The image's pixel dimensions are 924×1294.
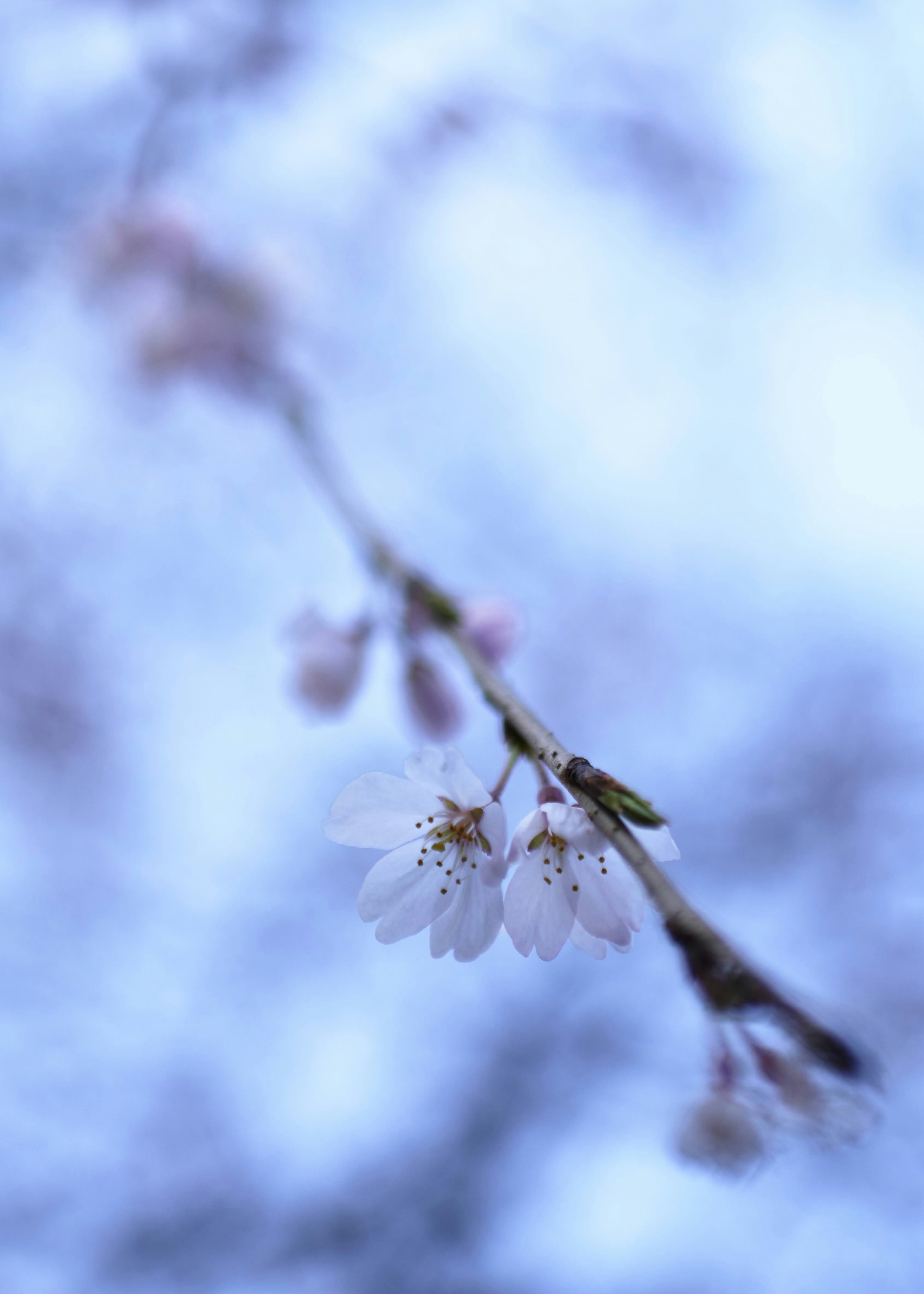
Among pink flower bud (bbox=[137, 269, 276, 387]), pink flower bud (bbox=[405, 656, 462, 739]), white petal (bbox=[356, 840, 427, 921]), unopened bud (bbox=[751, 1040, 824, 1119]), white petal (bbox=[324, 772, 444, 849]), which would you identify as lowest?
unopened bud (bbox=[751, 1040, 824, 1119])

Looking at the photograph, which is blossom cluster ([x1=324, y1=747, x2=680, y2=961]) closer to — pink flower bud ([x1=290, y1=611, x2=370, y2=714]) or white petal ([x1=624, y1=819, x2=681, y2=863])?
white petal ([x1=624, y1=819, x2=681, y2=863])

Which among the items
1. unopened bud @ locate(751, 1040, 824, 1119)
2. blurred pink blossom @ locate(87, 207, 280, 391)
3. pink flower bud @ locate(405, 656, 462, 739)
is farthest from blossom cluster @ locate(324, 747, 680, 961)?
blurred pink blossom @ locate(87, 207, 280, 391)

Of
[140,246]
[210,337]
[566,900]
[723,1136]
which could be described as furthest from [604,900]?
[140,246]

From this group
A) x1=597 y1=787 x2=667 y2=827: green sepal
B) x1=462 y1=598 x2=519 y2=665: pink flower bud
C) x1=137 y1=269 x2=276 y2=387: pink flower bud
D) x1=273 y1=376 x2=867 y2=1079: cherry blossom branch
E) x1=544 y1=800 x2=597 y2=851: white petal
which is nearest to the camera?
x1=273 y1=376 x2=867 y2=1079: cherry blossom branch

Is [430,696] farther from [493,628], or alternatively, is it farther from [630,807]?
[630,807]

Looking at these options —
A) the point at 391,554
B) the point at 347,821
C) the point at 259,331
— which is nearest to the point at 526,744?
A: the point at 347,821

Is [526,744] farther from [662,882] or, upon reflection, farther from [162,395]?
[162,395]
